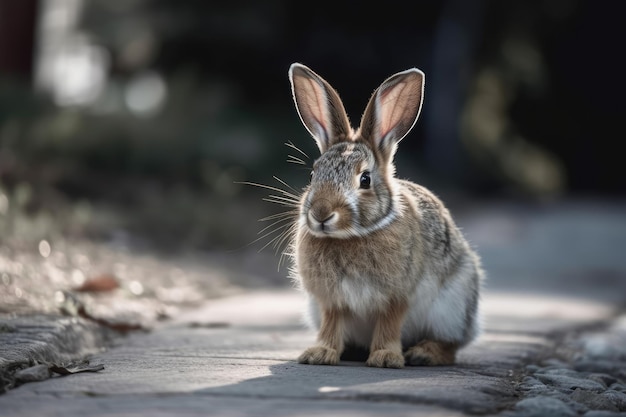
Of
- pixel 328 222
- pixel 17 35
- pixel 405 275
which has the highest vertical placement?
pixel 17 35

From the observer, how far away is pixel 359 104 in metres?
15.7

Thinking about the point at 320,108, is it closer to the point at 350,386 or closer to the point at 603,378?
the point at 350,386

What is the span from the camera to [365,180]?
13.6ft

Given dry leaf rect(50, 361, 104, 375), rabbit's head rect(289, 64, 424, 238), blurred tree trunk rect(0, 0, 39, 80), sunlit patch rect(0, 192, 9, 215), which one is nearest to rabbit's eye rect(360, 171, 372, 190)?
rabbit's head rect(289, 64, 424, 238)

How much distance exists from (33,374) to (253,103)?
11714 mm

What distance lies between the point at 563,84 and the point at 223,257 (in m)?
10.8

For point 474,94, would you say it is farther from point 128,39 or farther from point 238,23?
point 128,39

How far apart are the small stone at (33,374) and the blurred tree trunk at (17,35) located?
10.7 metres

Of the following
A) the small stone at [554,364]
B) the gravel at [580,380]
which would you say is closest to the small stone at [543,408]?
the gravel at [580,380]

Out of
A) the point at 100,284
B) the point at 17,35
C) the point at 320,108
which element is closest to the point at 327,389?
the point at 320,108

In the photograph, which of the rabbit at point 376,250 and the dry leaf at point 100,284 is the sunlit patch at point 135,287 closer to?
the dry leaf at point 100,284

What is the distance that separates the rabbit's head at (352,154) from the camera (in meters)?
3.97

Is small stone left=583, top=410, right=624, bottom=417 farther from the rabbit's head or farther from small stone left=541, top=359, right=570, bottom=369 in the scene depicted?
small stone left=541, top=359, right=570, bottom=369

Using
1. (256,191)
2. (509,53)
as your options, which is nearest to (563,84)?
(509,53)
